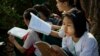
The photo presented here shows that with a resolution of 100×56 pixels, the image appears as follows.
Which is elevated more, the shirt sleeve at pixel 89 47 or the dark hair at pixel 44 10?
the shirt sleeve at pixel 89 47

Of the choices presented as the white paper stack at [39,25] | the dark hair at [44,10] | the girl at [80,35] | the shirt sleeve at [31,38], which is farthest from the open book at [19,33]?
the girl at [80,35]

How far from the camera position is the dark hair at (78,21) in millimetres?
3094

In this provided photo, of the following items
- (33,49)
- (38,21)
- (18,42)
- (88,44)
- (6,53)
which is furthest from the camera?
(6,53)

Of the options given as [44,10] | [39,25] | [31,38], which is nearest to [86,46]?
[39,25]

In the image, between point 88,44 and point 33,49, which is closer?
point 88,44

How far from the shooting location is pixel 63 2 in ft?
12.5

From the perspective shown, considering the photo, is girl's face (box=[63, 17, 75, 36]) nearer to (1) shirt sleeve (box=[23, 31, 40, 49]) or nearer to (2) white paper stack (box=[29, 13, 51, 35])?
(2) white paper stack (box=[29, 13, 51, 35])

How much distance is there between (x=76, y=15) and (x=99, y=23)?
185 cm

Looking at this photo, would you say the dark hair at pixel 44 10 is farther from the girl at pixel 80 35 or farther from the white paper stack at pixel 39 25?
the girl at pixel 80 35

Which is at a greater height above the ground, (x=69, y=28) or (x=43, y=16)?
(x=69, y=28)

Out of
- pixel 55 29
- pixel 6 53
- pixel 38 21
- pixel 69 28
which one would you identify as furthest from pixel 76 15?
pixel 6 53

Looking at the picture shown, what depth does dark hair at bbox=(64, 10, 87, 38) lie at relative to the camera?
3094 millimetres

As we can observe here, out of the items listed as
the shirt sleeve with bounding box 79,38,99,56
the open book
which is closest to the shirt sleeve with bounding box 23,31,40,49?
the open book

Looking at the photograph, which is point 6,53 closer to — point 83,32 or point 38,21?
point 38,21
